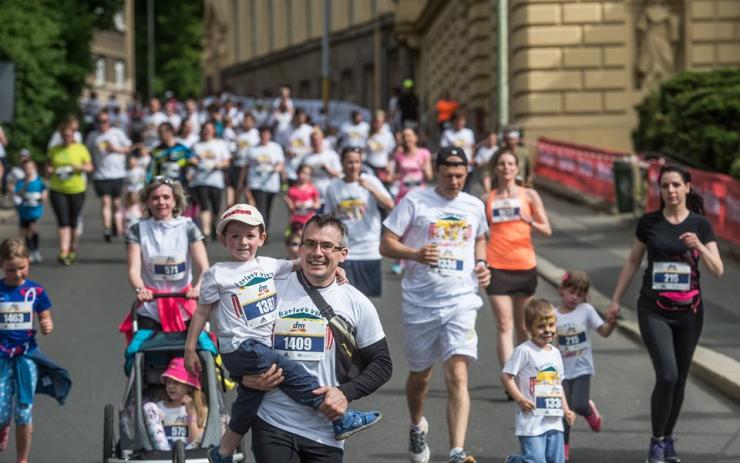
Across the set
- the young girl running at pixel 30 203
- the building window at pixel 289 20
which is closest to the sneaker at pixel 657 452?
the young girl running at pixel 30 203

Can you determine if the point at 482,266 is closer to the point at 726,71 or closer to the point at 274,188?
the point at 274,188

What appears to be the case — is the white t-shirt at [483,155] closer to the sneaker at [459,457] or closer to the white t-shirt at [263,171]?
the white t-shirt at [263,171]

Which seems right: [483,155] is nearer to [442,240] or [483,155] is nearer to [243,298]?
[442,240]

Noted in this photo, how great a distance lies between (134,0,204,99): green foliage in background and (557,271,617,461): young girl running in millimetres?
86084

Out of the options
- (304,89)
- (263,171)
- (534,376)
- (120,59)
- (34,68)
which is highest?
(120,59)

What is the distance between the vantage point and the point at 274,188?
21.3m

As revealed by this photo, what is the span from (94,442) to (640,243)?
3.61 meters

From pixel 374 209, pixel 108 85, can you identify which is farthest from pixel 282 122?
pixel 108 85

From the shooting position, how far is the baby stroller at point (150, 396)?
787 cm

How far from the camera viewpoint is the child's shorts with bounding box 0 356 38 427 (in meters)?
8.81

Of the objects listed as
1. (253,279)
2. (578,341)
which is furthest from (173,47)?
(253,279)

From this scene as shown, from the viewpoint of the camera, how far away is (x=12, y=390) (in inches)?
350

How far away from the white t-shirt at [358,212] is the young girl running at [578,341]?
9.44 ft

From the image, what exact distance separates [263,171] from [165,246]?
40.2 ft
